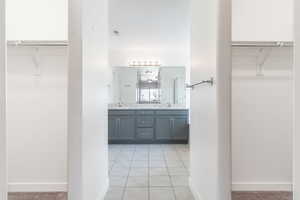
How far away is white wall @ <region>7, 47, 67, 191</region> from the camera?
227 cm

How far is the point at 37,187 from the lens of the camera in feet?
7.46

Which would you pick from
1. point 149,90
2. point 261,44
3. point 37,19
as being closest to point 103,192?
point 37,19

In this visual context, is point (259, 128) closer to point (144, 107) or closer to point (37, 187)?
point (37, 187)

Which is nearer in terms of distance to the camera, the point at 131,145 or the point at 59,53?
the point at 59,53

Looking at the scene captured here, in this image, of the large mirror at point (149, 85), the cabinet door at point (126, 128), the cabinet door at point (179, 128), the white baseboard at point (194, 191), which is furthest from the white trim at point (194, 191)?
the large mirror at point (149, 85)

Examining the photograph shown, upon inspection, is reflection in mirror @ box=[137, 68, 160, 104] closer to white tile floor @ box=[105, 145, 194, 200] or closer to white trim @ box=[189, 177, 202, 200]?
white tile floor @ box=[105, 145, 194, 200]

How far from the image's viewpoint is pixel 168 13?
3611 mm

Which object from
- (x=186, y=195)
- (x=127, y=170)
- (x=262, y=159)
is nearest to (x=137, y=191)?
(x=186, y=195)

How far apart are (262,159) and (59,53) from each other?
200 centimetres

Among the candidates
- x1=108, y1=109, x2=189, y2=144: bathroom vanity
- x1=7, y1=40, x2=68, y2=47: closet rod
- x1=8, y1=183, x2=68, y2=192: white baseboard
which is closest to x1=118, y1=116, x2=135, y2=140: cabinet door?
x1=108, y1=109, x2=189, y2=144: bathroom vanity

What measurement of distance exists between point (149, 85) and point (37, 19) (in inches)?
149

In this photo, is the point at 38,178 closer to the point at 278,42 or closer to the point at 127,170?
the point at 127,170

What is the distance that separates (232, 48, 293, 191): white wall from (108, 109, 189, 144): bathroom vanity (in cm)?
337

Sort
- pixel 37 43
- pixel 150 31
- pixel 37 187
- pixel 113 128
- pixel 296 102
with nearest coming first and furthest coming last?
pixel 296 102 → pixel 37 43 → pixel 37 187 → pixel 150 31 → pixel 113 128
